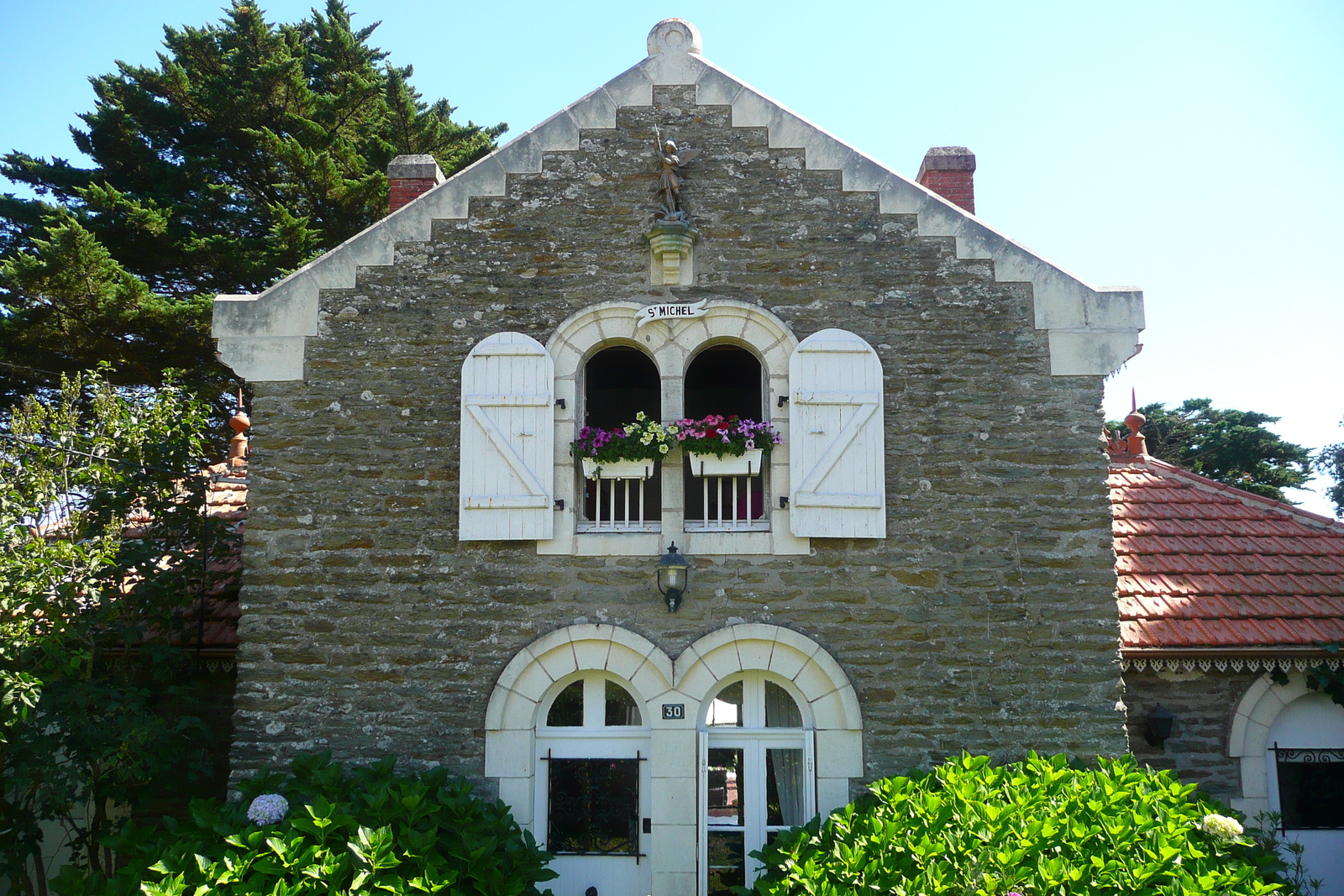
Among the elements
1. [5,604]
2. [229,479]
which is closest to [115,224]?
[229,479]

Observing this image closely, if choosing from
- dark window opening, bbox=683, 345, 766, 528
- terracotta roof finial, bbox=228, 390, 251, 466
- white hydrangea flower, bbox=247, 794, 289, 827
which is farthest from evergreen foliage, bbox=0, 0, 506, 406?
white hydrangea flower, bbox=247, 794, 289, 827

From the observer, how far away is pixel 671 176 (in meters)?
7.24

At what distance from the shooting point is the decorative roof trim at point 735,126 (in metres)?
7.15

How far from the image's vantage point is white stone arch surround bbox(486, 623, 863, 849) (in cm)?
685

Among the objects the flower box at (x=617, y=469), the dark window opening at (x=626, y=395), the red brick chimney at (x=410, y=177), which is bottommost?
the flower box at (x=617, y=469)

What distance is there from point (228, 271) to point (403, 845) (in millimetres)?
13878

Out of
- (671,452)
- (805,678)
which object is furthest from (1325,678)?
(671,452)

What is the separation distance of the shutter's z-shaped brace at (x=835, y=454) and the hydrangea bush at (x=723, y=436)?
13.9 inches

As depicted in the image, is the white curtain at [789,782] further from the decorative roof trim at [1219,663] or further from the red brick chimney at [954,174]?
the red brick chimney at [954,174]

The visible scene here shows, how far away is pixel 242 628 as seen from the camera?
7.06m

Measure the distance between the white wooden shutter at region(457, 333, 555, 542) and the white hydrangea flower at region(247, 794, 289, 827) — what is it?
6.87ft

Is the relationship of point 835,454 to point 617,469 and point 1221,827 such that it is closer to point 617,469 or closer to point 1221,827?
point 617,469

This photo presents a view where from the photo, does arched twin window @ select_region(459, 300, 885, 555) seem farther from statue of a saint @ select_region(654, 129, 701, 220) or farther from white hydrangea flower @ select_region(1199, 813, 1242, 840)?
white hydrangea flower @ select_region(1199, 813, 1242, 840)

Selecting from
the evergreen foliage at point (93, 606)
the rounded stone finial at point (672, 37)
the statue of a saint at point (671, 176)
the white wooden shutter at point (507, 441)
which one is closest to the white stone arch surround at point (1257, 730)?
the white wooden shutter at point (507, 441)
